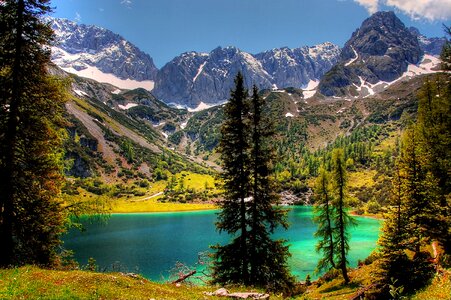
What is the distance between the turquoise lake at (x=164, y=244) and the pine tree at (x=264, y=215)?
23.9 m

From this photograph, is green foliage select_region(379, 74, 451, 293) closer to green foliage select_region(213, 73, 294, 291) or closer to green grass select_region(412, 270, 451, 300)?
green grass select_region(412, 270, 451, 300)

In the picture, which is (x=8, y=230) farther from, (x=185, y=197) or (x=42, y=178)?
(x=185, y=197)

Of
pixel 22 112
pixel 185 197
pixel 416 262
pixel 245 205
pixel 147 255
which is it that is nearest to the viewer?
pixel 22 112

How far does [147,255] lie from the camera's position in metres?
65.8

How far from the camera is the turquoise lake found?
190 feet

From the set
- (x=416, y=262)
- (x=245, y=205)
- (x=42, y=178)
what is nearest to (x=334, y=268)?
(x=416, y=262)

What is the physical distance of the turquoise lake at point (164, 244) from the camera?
190 feet

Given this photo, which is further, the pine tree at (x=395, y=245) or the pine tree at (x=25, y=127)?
the pine tree at (x=395, y=245)

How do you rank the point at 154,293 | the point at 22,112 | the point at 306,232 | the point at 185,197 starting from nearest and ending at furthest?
1. the point at 154,293
2. the point at 22,112
3. the point at 306,232
4. the point at 185,197

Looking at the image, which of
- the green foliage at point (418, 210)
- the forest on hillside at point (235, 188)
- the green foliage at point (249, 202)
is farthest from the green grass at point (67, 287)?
the green foliage at point (418, 210)

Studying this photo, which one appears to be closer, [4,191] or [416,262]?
[4,191]

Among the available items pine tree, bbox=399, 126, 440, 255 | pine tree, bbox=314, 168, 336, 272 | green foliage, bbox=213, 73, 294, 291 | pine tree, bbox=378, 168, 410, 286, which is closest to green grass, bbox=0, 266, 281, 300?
green foliage, bbox=213, 73, 294, 291

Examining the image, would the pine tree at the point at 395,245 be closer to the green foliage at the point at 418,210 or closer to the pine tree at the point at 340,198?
the green foliage at the point at 418,210

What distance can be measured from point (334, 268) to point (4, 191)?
3771 centimetres
